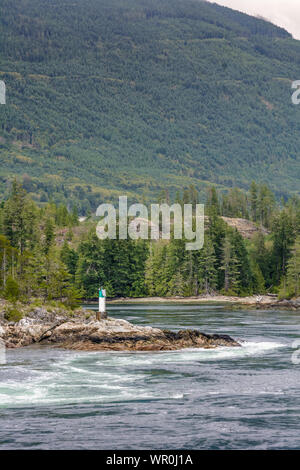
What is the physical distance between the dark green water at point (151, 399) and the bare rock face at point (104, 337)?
219 centimetres

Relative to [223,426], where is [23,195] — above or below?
above

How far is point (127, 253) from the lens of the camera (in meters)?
166

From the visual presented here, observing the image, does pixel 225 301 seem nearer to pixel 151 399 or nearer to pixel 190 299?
pixel 190 299

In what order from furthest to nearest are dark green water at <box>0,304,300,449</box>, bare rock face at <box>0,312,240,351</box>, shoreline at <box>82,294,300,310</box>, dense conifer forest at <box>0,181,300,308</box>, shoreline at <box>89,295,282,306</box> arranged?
dense conifer forest at <box>0,181,300,308</box>
shoreline at <box>89,295,282,306</box>
shoreline at <box>82,294,300,310</box>
bare rock face at <box>0,312,240,351</box>
dark green water at <box>0,304,300,449</box>

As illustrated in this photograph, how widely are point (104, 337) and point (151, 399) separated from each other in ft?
65.2

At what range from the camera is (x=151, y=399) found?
37406 millimetres

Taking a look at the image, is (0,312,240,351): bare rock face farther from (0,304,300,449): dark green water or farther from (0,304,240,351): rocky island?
(0,304,300,449): dark green water

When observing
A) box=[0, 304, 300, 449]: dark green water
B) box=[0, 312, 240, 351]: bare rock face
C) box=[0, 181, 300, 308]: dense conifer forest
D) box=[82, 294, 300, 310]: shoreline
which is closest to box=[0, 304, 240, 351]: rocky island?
box=[0, 312, 240, 351]: bare rock face

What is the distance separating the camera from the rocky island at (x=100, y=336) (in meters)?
55.8

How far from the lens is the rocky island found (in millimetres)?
55812

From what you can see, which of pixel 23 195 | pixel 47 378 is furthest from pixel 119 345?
pixel 23 195

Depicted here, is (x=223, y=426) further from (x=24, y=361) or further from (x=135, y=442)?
(x=24, y=361)

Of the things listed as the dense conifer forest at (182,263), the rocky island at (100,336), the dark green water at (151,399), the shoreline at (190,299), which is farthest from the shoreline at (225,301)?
the dark green water at (151,399)
